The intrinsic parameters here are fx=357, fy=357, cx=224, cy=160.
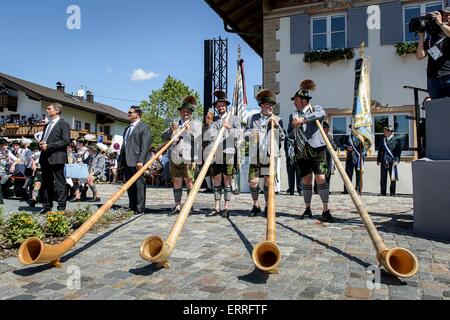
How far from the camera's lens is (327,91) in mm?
12266

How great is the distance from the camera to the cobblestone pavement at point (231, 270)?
257 cm

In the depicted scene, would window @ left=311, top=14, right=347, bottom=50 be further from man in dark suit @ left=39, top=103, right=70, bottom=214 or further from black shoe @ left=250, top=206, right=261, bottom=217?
man in dark suit @ left=39, top=103, right=70, bottom=214

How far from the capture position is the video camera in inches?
185

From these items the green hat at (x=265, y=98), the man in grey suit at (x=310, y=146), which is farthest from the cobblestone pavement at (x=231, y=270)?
the green hat at (x=265, y=98)

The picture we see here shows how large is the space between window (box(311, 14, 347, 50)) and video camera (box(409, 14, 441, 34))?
7.78 meters

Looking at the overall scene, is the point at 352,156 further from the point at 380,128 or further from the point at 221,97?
the point at 221,97

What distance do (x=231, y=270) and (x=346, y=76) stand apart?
34.6 ft

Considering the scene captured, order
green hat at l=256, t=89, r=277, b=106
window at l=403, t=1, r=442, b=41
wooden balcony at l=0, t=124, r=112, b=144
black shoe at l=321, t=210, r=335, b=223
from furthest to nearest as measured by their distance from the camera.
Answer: wooden balcony at l=0, t=124, r=112, b=144
window at l=403, t=1, r=442, b=41
green hat at l=256, t=89, r=277, b=106
black shoe at l=321, t=210, r=335, b=223

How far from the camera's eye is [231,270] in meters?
3.10

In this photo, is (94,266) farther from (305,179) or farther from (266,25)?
(266,25)

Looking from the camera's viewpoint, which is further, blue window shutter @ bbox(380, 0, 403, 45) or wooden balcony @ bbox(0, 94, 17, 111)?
wooden balcony @ bbox(0, 94, 17, 111)

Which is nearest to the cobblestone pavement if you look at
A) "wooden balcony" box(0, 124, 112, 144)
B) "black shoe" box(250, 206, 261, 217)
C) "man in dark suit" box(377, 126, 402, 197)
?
"black shoe" box(250, 206, 261, 217)

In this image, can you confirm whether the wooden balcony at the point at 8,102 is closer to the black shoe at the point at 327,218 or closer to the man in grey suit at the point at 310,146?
the man in grey suit at the point at 310,146
